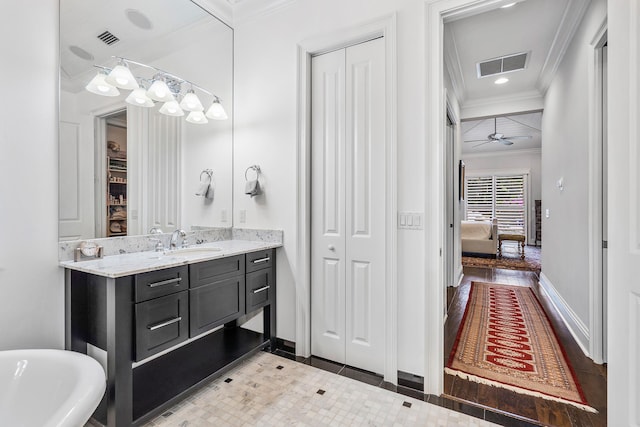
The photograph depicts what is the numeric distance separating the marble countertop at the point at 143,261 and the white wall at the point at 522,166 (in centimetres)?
880

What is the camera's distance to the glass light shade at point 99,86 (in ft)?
6.16

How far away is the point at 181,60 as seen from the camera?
2422 millimetres

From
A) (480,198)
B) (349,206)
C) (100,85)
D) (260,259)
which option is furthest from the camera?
(480,198)

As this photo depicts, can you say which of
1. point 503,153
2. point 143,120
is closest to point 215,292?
point 143,120

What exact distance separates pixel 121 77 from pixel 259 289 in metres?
1.69

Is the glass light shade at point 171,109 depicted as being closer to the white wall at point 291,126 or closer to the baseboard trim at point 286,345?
the white wall at point 291,126

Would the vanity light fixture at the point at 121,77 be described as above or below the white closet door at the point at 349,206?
above

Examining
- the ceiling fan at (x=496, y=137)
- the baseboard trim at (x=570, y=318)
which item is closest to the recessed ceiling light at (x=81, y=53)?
the baseboard trim at (x=570, y=318)

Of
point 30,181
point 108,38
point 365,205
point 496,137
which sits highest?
point 496,137

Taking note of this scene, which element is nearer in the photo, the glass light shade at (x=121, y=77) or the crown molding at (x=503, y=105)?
the glass light shade at (x=121, y=77)

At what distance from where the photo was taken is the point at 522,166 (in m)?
8.86

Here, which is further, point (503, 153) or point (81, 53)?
point (503, 153)

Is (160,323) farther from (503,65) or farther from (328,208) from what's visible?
(503,65)

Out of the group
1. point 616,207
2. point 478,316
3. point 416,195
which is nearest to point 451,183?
point 478,316
